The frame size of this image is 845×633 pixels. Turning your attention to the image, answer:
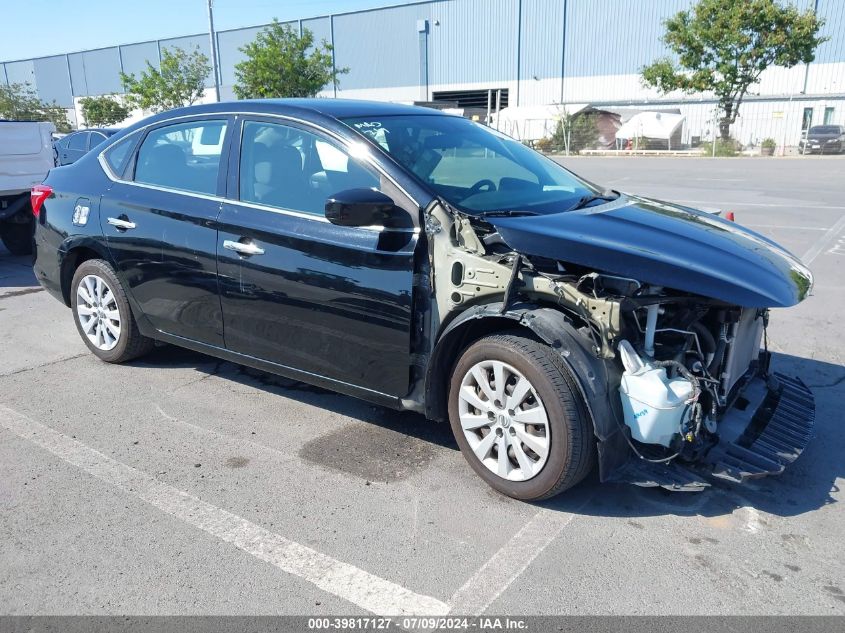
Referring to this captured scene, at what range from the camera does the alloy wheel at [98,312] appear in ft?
16.5

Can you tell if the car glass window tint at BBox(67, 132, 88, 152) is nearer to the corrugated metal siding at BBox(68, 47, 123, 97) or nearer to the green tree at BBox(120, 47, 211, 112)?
the green tree at BBox(120, 47, 211, 112)

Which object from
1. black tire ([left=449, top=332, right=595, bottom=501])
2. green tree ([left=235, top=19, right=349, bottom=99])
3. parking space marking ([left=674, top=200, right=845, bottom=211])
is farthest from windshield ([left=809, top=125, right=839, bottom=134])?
black tire ([left=449, top=332, right=595, bottom=501])

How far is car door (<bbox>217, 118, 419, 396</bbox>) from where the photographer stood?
11.6 feet

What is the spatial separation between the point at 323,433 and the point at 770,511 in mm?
2318

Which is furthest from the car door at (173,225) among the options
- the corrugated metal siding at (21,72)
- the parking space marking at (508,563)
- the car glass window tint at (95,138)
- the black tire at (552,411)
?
the corrugated metal siding at (21,72)

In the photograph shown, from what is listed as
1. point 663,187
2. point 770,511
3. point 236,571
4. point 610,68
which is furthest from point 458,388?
point 610,68

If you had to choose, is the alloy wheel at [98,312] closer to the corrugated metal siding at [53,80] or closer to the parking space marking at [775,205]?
the parking space marking at [775,205]

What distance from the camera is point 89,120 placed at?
140 feet

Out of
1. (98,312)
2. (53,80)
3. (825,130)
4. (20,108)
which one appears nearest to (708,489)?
(98,312)

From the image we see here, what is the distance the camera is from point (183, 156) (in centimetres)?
453

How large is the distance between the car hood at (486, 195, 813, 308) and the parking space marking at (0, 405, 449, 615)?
1.54 metres

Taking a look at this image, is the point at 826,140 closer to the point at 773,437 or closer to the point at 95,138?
the point at 95,138

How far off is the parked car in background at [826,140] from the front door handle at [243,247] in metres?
32.6

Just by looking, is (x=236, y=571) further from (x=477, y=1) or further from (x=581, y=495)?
(x=477, y=1)
